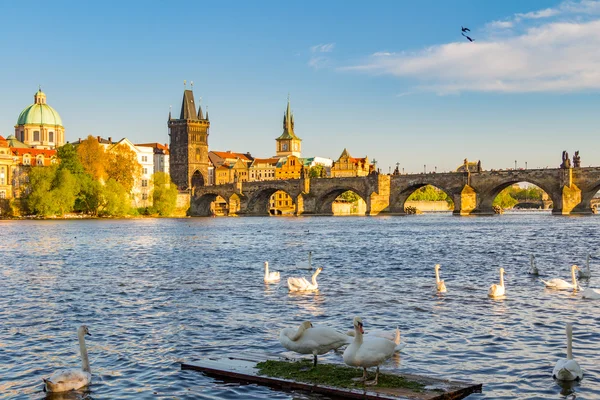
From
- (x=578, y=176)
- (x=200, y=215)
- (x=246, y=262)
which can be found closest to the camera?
(x=246, y=262)

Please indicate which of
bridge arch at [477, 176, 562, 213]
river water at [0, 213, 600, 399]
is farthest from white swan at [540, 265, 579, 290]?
bridge arch at [477, 176, 562, 213]

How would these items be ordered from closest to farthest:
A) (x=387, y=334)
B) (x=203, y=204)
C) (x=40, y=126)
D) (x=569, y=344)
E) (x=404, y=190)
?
1. (x=569, y=344)
2. (x=387, y=334)
3. (x=404, y=190)
4. (x=203, y=204)
5. (x=40, y=126)

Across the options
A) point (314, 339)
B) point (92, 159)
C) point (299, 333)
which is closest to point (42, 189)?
point (92, 159)

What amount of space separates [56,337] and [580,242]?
36.0m

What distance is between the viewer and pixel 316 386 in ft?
32.5

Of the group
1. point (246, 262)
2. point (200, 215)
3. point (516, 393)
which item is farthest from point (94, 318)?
point (200, 215)

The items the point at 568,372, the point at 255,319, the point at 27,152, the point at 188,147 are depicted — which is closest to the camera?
the point at 568,372

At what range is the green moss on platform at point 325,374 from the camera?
985cm

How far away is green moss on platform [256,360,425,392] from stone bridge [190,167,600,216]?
88308 mm

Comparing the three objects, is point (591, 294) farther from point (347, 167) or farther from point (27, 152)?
point (347, 167)

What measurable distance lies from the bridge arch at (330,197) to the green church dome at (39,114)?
62825mm

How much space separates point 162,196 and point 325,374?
10714cm

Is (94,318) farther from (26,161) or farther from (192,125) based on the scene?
(192,125)

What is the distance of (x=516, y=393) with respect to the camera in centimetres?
1030
